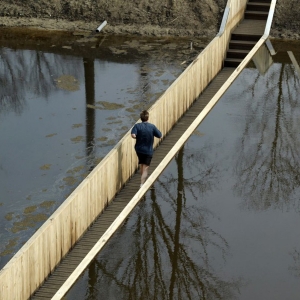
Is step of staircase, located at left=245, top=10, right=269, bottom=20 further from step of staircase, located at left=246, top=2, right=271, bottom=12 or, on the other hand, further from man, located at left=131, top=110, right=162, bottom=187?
man, located at left=131, top=110, right=162, bottom=187

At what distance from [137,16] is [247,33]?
19.9ft

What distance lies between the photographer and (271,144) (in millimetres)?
19156

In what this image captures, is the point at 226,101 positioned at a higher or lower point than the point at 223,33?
lower

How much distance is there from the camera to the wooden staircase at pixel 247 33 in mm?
23389

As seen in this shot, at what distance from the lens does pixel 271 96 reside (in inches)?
886

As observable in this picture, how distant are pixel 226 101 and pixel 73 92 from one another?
13.8 feet

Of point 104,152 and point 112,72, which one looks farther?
point 112,72

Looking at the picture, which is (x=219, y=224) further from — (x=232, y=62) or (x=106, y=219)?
(x=232, y=62)

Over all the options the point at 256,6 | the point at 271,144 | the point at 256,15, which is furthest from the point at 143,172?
the point at 256,6

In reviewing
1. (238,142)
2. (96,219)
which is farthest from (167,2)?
(96,219)

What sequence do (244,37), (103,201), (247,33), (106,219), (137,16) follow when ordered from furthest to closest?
1. (137,16)
2. (247,33)
3. (244,37)
4. (103,201)
5. (106,219)

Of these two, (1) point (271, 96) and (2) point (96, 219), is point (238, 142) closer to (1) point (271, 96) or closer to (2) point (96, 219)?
(1) point (271, 96)

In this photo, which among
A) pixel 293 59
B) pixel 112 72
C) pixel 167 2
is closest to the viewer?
pixel 112 72


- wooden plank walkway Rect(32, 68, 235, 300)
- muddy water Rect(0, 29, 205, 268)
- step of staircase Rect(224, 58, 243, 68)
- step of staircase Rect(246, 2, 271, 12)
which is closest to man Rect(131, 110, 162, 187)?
wooden plank walkway Rect(32, 68, 235, 300)
